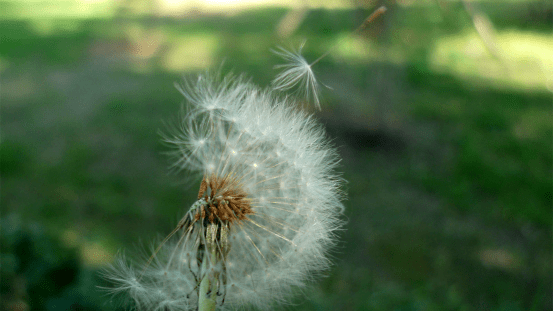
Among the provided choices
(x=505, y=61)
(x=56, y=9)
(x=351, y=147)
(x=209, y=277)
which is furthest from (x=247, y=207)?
(x=56, y=9)

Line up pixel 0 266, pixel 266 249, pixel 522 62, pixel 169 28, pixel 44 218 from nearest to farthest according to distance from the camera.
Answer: pixel 266 249
pixel 0 266
pixel 44 218
pixel 522 62
pixel 169 28

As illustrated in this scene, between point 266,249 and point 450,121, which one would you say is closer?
point 266,249

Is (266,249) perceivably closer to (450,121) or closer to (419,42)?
(450,121)

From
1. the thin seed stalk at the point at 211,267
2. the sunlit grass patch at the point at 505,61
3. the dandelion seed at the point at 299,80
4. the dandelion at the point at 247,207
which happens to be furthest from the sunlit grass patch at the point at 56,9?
the thin seed stalk at the point at 211,267

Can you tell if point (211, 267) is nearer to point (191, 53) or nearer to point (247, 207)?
point (247, 207)

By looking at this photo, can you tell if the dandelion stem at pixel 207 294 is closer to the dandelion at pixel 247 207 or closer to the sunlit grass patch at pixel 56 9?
the dandelion at pixel 247 207

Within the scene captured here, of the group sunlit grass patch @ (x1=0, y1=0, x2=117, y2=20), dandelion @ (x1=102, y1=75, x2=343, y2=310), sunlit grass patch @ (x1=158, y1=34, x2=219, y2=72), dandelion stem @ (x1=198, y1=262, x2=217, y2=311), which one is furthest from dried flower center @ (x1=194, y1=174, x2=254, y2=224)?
sunlit grass patch @ (x1=0, y1=0, x2=117, y2=20)

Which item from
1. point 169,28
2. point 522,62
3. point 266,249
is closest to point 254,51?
point 169,28
